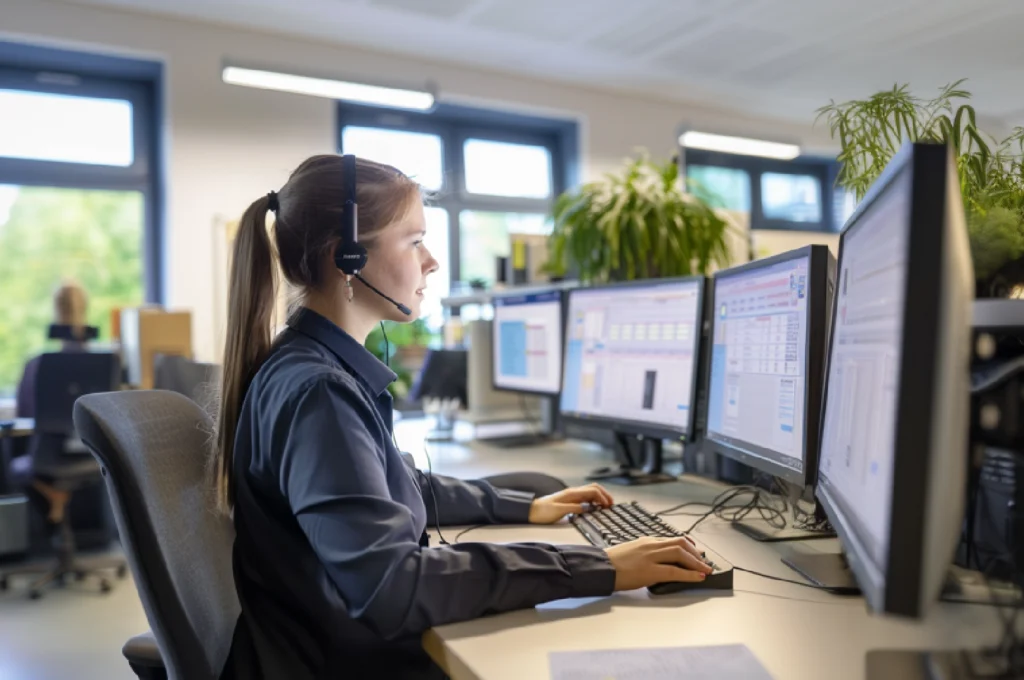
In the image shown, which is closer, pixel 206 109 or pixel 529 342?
pixel 529 342

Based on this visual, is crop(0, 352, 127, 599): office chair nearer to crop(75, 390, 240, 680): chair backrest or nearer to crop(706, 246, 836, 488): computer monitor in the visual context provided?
crop(75, 390, 240, 680): chair backrest

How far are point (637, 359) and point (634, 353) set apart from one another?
0.8 inches

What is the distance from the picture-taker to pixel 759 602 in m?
→ 0.93

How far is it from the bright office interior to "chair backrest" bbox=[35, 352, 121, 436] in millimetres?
68

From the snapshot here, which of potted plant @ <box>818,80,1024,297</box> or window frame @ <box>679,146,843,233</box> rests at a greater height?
window frame @ <box>679,146,843,233</box>

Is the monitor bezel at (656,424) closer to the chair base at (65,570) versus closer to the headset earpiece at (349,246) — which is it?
the headset earpiece at (349,246)

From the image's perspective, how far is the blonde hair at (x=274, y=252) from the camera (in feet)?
3.65

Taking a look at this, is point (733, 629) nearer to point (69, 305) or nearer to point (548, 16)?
point (69, 305)

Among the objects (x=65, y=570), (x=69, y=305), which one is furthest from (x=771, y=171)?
(x=65, y=570)

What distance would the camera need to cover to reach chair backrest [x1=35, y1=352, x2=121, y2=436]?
3.28 m

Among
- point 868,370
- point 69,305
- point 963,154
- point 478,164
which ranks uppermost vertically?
point 478,164

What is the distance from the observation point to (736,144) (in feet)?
18.0

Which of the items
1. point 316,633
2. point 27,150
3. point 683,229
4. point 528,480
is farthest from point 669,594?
point 27,150

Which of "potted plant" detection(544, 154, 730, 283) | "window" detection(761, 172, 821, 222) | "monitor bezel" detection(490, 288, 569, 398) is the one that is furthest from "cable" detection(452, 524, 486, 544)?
"window" detection(761, 172, 821, 222)
